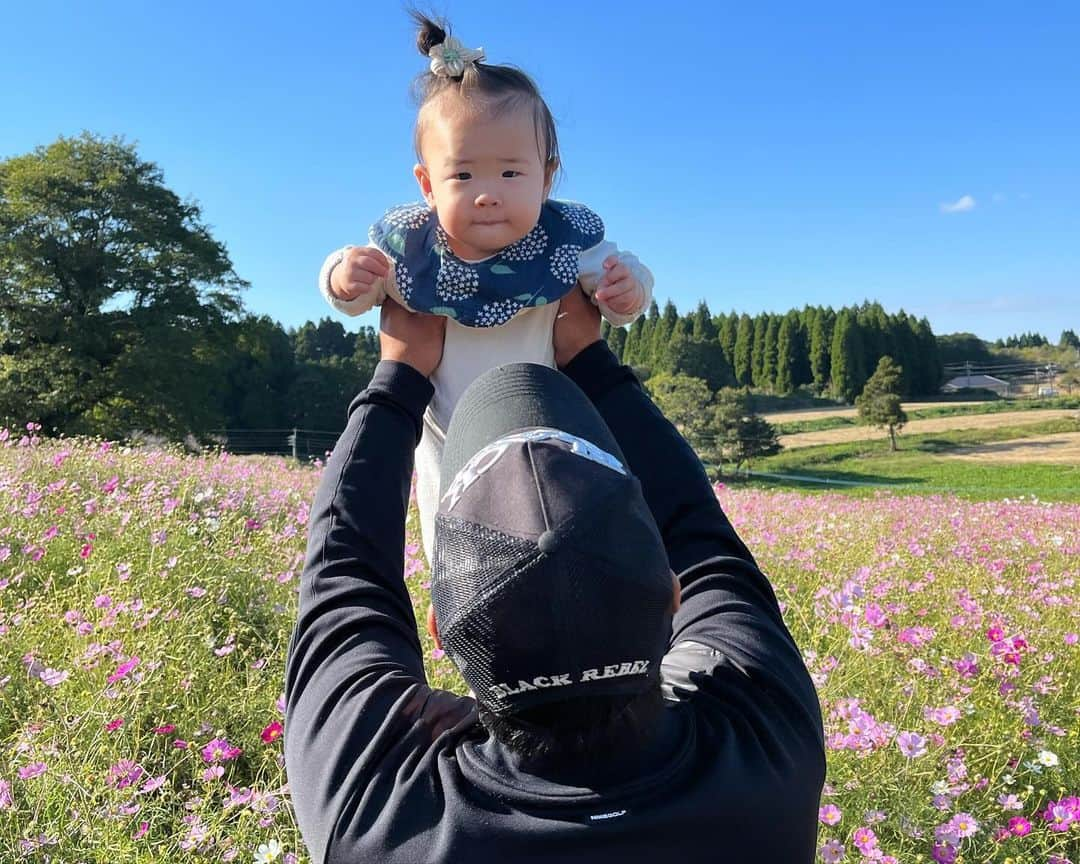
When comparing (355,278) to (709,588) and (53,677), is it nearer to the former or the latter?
(709,588)

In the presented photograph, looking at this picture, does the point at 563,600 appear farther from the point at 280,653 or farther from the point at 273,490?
the point at 273,490

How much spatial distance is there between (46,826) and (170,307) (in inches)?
939

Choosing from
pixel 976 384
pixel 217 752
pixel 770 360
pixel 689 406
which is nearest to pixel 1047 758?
pixel 217 752

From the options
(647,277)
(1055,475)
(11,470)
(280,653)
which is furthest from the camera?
(1055,475)

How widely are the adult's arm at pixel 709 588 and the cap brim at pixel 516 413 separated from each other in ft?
0.95

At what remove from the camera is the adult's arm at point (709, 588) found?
905mm

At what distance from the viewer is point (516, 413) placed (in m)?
0.83

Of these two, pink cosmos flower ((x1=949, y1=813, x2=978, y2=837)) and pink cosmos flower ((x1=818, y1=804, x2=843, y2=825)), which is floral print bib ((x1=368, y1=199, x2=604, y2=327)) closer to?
pink cosmos flower ((x1=818, y1=804, x2=843, y2=825))

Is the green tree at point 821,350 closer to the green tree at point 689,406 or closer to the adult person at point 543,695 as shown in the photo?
the green tree at point 689,406

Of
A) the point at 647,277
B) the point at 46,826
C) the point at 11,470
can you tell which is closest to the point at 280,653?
the point at 46,826

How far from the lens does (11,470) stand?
459cm

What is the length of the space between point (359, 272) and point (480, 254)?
11.7 inches

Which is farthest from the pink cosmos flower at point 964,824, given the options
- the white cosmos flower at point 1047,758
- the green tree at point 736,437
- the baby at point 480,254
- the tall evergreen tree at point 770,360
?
the tall evergreen tree at point 770,360

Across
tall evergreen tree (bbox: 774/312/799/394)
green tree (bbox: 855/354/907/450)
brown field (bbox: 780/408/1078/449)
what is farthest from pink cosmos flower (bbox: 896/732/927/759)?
tall evergreen tree (bbox: 774/312/799/394)
